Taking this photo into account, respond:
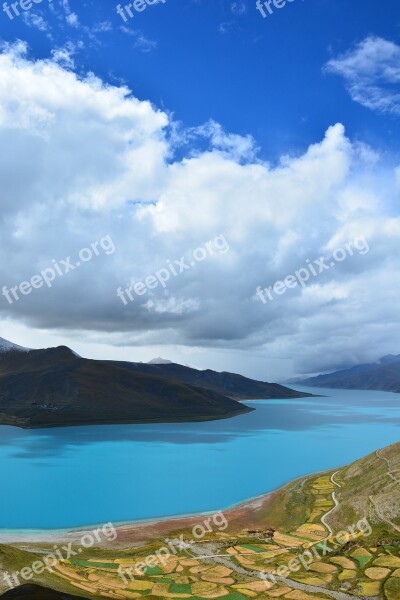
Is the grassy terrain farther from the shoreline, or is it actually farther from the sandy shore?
the shoreline

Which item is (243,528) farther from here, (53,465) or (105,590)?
(53,465)

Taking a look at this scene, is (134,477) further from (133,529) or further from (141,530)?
(141,530)

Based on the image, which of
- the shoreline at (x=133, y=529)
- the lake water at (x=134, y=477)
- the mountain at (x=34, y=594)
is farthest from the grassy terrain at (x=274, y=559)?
the lake water at (x=134, y=477)

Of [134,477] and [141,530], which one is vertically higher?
[134,477]

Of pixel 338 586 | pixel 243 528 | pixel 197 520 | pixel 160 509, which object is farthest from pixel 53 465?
pixel 338 586

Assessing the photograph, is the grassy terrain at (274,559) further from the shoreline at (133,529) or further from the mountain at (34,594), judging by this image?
the shoreline at (133,529)

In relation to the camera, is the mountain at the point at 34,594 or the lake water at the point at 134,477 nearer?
the mountain at the point at 34,594

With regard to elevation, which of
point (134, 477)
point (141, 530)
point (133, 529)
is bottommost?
point (141, 530)

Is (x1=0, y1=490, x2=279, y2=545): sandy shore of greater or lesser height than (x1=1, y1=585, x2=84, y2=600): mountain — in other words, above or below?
below

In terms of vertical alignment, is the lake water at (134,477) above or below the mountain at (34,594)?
below

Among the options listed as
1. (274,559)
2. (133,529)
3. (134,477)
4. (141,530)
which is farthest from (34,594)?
(134,477)

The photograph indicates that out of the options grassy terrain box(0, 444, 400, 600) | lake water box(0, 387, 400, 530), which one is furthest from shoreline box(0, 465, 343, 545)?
grassy terrain box(0, 444, 400, 600)
